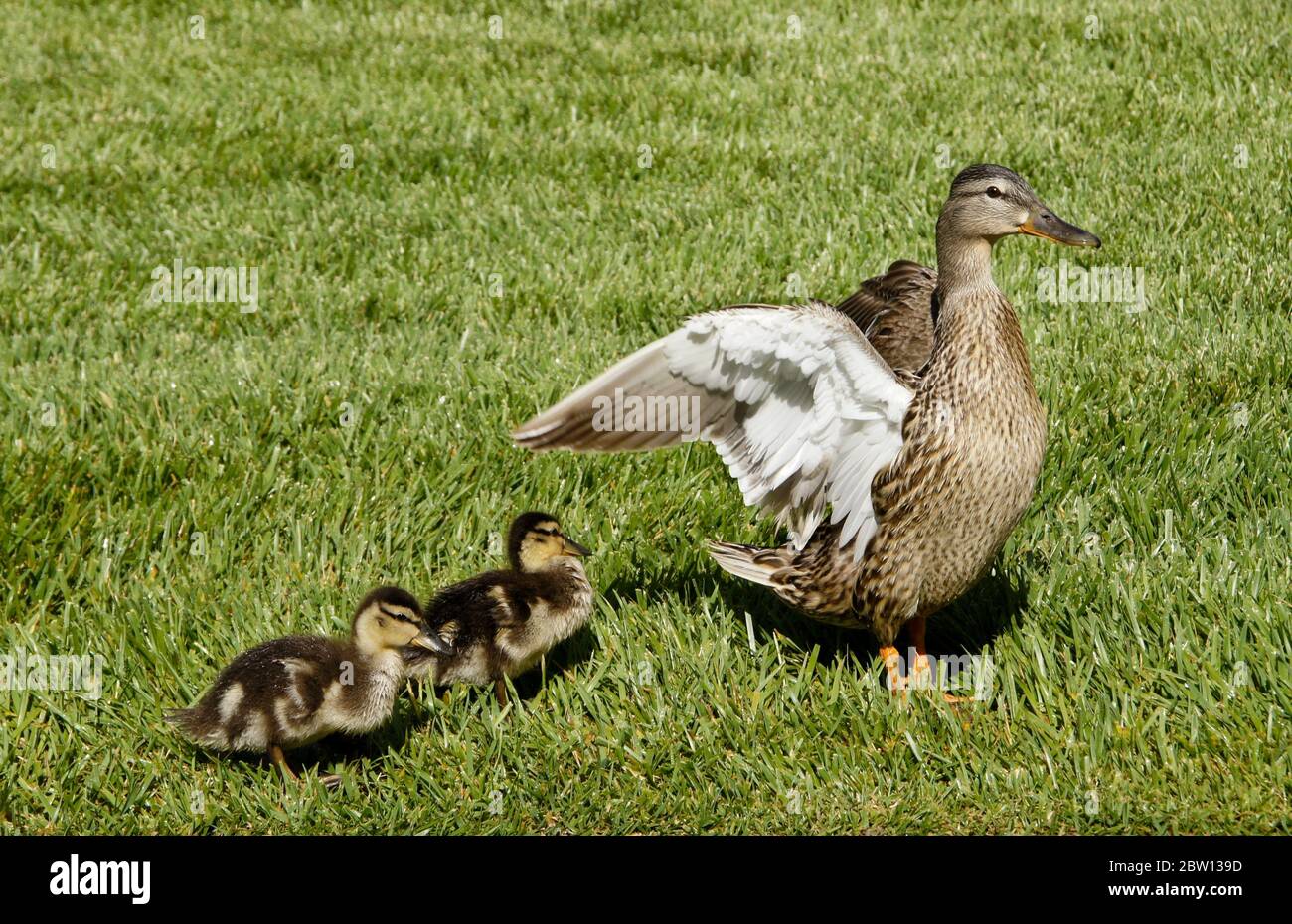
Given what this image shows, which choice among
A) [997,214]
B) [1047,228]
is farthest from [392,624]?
[1047,228]

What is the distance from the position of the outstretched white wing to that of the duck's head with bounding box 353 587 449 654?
62cm

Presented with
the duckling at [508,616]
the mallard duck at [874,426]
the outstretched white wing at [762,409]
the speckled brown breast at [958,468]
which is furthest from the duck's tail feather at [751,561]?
the duckling at [508,616]

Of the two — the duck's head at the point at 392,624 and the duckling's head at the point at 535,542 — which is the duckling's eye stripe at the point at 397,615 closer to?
the duck's head at the point at 392,624

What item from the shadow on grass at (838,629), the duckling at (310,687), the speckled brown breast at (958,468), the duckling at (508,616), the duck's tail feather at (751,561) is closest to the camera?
the duckling at (310,687)

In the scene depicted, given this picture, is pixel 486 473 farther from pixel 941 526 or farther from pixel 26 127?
pixel 26 127

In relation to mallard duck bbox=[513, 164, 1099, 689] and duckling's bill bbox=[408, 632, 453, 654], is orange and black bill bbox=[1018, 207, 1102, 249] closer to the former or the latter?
mallard duck bbox=[513, 164, 1099, 689]

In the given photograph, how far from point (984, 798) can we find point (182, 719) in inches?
93.1

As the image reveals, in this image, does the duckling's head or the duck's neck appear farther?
the duckling's head

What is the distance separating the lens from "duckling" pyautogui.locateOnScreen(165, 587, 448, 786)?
12.7 feet

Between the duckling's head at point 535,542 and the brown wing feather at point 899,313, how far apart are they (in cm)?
129

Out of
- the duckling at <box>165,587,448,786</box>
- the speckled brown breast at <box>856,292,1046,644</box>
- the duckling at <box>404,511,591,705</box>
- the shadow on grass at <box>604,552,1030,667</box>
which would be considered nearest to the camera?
the duckling at <box>165,587,448,786</box>

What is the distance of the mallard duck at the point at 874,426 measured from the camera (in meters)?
3.98

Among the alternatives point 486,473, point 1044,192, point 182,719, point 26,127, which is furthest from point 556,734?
point 26,127

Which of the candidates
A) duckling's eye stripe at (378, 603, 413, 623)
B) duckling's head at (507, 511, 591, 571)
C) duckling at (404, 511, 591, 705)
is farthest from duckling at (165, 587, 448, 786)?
duckling's head at (507, 511, 591, 571)
